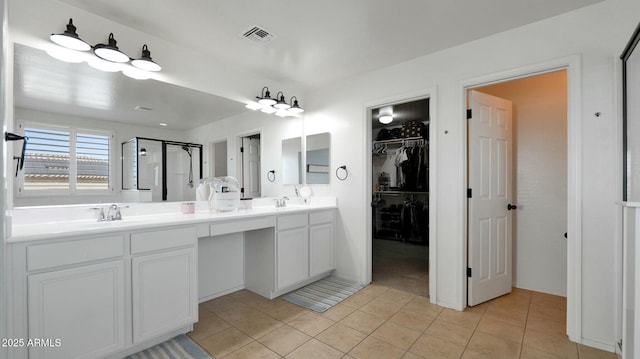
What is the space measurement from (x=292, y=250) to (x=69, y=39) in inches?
92.7

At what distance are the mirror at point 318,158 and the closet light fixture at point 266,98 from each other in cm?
72

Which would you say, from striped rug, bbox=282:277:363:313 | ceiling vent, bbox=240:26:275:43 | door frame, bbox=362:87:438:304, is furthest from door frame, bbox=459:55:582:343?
ceiling vent, bbox=240:26:275:43

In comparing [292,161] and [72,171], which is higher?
[292,161]

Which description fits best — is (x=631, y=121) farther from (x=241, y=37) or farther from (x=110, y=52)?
(x=110, y=52)

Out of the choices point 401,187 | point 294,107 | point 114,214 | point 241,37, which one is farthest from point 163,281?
point 401,187

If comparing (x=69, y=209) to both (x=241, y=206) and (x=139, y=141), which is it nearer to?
(x=139, y=141)

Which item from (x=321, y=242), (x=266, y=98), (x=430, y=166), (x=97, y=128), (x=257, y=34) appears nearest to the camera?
(x=97, y=128)

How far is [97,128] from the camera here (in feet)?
6.86

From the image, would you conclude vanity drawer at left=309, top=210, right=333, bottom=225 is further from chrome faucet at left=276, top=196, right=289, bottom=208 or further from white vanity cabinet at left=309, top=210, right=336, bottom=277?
chrome faucet at left=276, top=196, right=289, bottom=208

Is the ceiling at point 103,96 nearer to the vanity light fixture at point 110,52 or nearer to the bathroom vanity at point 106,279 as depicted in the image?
the vanity light fixture at point 110,52

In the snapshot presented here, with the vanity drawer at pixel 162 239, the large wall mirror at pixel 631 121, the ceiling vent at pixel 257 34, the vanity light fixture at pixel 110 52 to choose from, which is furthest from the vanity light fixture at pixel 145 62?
the large wall mirror at pixel 631 121

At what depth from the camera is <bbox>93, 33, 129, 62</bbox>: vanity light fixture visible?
6.21 ft

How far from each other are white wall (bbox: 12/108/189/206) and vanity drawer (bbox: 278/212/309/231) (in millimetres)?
1215

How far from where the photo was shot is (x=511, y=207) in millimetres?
2885
